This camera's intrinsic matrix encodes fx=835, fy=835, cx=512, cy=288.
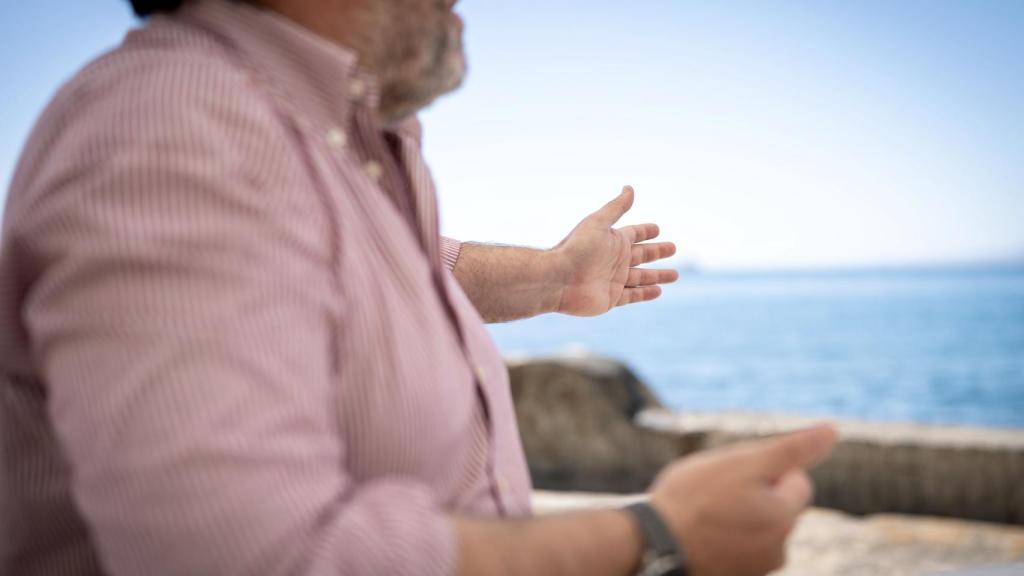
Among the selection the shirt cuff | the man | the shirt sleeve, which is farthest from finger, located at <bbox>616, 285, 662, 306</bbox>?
the shirt sleeve

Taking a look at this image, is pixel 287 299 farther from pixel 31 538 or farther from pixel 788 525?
pixel 788 525

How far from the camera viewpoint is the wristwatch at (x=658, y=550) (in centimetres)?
84

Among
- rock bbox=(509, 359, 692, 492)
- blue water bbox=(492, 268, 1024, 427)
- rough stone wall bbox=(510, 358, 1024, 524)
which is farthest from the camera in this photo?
blue water bbox=(492, 268, 1024, 427)

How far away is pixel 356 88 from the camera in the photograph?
0.99m

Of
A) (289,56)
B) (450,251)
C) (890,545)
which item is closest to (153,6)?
(289,56)

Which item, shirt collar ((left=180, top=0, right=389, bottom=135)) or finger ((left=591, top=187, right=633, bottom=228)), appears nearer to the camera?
shirt collar ((left=180, top=0, right=389, bottom=135))

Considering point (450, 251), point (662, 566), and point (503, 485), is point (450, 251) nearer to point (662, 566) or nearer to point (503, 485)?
point (503, 485)

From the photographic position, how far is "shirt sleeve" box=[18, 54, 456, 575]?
0.71 m

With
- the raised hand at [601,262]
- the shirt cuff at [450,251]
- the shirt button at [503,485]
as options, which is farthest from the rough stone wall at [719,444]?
the shirt button at [503,485]

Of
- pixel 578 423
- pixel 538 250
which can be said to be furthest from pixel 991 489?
pixel 538 250

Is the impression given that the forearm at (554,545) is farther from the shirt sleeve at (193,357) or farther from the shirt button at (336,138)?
the shirt button at (336,138)

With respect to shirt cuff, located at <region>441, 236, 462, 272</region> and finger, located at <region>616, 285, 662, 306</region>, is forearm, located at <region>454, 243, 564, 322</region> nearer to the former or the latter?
shirt cuff, located at <region>441, 236, 462, 272</region>

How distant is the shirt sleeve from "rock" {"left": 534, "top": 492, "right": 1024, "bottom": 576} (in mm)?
2297

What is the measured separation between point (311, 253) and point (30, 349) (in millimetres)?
327
